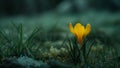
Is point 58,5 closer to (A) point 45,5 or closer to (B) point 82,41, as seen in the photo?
(A) point 45,5

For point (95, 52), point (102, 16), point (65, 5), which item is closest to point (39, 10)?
point (65, 5)

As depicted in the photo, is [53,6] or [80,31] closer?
[80,31]

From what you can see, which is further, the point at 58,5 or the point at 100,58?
the point at 58,5

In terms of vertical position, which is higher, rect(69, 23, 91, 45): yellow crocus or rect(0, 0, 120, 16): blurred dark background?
rect(0, 0, 120, 16): blurred dark background

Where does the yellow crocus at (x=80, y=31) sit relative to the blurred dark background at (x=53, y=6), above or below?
below

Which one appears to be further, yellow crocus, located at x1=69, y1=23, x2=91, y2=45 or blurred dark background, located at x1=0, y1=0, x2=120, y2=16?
blurred dark background, located at x1=0, y1=0, x2=120, y2=16

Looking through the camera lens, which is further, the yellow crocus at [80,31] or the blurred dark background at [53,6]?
the blurred dark background at [53,6]

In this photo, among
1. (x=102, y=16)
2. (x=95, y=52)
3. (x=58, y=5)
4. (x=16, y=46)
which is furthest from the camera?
(x=58, y=5)

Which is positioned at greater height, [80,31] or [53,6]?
[53,6]
